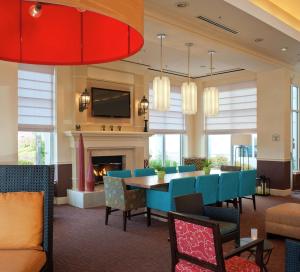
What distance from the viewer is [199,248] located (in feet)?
8.22

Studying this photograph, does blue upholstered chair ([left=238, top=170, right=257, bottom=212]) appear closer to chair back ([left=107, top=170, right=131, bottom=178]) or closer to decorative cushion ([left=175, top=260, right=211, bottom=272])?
chair back ([left=107, top=170, right=131, bottom=178])

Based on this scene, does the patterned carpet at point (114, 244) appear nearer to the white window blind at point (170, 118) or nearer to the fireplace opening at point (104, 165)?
the fireplace opening at point (104, 165)

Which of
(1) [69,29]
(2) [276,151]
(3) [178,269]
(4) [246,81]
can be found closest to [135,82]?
(4) [246,81]

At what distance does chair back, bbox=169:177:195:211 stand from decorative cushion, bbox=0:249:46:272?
2.39 metres

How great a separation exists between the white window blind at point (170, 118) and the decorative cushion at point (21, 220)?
22.7 ft

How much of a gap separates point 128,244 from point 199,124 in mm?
6818

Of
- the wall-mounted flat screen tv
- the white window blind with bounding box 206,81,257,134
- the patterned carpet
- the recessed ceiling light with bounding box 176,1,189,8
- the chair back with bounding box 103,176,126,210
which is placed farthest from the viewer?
the white window blind with bounding box 206,81,257,134

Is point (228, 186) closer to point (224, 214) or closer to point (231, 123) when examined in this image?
point (224, 214)

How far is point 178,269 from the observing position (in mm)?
2666

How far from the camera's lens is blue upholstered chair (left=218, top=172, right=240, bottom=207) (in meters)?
5.65

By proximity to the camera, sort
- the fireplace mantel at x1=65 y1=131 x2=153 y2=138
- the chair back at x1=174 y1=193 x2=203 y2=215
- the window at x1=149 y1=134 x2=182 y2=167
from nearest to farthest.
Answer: the chair back at x1=174 y1=193 x2=203 y2=215 < the fireplace mantel at x1=65 y1=131 x2=153 y2=138 < the window at x1=149 y1=134 x2=182 y2=167

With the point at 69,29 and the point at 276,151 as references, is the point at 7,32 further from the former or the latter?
the point at 276,151

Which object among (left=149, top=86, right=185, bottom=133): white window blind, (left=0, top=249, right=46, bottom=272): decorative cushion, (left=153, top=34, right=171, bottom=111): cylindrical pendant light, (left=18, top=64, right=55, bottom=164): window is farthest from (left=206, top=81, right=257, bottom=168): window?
(left=0, top=249, right=46, bottom=272): decorative cushion

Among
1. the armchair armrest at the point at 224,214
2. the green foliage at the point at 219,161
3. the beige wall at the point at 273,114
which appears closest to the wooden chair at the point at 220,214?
the armchair armrest at the point at 224,214
